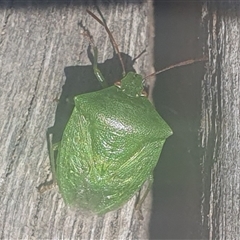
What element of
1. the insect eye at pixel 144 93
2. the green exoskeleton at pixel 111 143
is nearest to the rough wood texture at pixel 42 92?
the green exoskeleton at pixel 111 143

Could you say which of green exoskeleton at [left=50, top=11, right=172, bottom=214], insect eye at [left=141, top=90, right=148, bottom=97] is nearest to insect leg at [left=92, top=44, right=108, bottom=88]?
green exoskeleton at [left=50, top=11, right=172, bottom=214]

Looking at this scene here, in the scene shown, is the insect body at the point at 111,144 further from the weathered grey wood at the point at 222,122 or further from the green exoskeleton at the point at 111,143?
the weathered grey wood at the point at 222,122

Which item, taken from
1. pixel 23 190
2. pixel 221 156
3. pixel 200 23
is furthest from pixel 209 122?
pixel 23 190

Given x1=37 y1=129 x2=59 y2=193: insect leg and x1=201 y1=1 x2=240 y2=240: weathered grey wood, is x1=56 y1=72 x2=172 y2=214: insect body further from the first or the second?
x1=201 y1=1 x2=240 y2=240: weathered grey wood

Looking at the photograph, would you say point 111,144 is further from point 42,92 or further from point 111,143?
point 42,92

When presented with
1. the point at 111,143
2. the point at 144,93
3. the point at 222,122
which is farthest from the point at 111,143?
the point at 222,122

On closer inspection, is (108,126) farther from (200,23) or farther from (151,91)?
(200,23)
